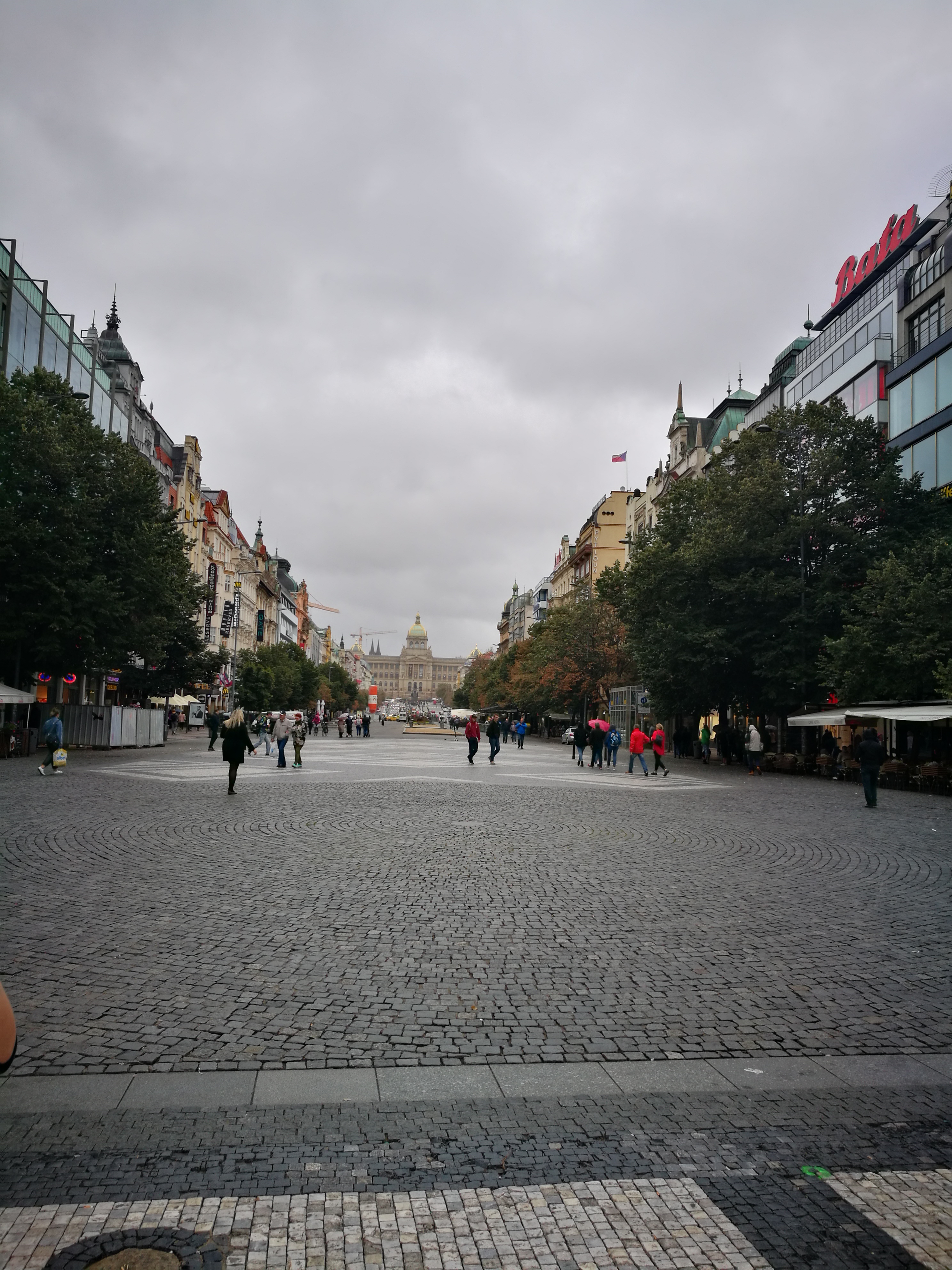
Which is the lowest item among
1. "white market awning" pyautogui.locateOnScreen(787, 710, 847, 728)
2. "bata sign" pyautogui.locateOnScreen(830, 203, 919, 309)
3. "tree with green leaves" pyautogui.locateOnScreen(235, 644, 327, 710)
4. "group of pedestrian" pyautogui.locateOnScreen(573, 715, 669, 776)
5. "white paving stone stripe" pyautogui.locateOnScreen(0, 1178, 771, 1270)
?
"white paving stone stripe" pyautogui.locateOnScreen(0, 1178, 771, 1270)

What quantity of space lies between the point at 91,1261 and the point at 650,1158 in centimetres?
207

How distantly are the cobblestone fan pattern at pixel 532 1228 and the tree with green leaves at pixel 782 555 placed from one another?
29.4 meters

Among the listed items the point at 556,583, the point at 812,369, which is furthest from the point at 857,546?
the point at 556,583

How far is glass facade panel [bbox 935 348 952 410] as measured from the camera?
33.3 meters

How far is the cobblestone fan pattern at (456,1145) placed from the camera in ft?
11.7

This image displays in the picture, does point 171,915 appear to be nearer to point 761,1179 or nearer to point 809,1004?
point 809,1004

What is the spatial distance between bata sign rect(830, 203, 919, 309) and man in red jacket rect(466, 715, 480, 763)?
28094 millimetres

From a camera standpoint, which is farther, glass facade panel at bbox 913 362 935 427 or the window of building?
the window of building

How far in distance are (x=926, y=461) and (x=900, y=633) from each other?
11.5 m

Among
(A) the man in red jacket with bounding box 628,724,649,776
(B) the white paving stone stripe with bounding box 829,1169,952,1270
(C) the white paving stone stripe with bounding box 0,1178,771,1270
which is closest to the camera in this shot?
(C) the white paving stone stripe with bounding box 0,1178,771,1270

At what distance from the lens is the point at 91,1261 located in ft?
9.76

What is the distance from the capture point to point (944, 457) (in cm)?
3362

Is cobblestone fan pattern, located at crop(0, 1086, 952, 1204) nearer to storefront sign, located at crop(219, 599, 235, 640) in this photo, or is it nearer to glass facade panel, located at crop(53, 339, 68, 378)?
glass facade panel, located at crop(53, 339, 68, 378)

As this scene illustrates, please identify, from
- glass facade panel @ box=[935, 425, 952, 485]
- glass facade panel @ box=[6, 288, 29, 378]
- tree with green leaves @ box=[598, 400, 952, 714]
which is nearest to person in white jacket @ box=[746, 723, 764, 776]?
tree with green leaves @ box=[598, 400, 952, 714]
